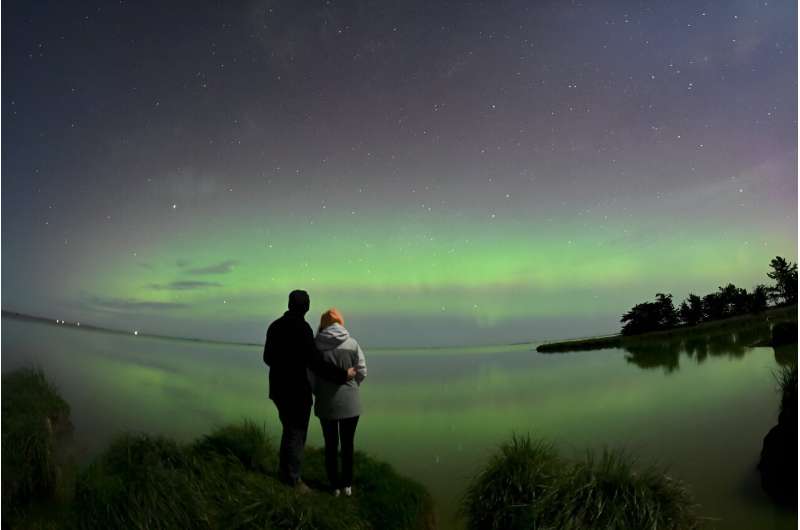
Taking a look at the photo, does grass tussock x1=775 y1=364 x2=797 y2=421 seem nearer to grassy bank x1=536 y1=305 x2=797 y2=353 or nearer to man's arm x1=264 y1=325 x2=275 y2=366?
grassy bank x1=536 y1=305 x2=797 y2=353

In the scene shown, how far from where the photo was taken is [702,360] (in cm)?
1384

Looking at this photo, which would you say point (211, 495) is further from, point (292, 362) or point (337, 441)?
point (292, 362)

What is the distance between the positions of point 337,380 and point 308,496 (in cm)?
173

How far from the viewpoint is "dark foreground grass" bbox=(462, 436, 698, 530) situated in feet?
21.0

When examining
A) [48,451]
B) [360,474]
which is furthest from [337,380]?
[48,451]

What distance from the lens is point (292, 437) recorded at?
702cm

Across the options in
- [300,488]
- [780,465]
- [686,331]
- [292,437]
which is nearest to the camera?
[292,437]

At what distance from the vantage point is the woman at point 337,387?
6.75 metres

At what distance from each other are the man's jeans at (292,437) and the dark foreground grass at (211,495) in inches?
9.0

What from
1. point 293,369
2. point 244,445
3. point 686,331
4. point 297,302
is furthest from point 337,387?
point 686,331

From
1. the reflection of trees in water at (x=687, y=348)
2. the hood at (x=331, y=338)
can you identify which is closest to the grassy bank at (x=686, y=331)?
the reflection of trees in water at (x=687, y=348)

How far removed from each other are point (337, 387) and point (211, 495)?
8.00 feet

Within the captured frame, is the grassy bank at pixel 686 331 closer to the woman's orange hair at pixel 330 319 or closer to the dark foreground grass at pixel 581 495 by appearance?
the dark foreground grass at pixel 581 495

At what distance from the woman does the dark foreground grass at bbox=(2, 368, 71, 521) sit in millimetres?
5979
